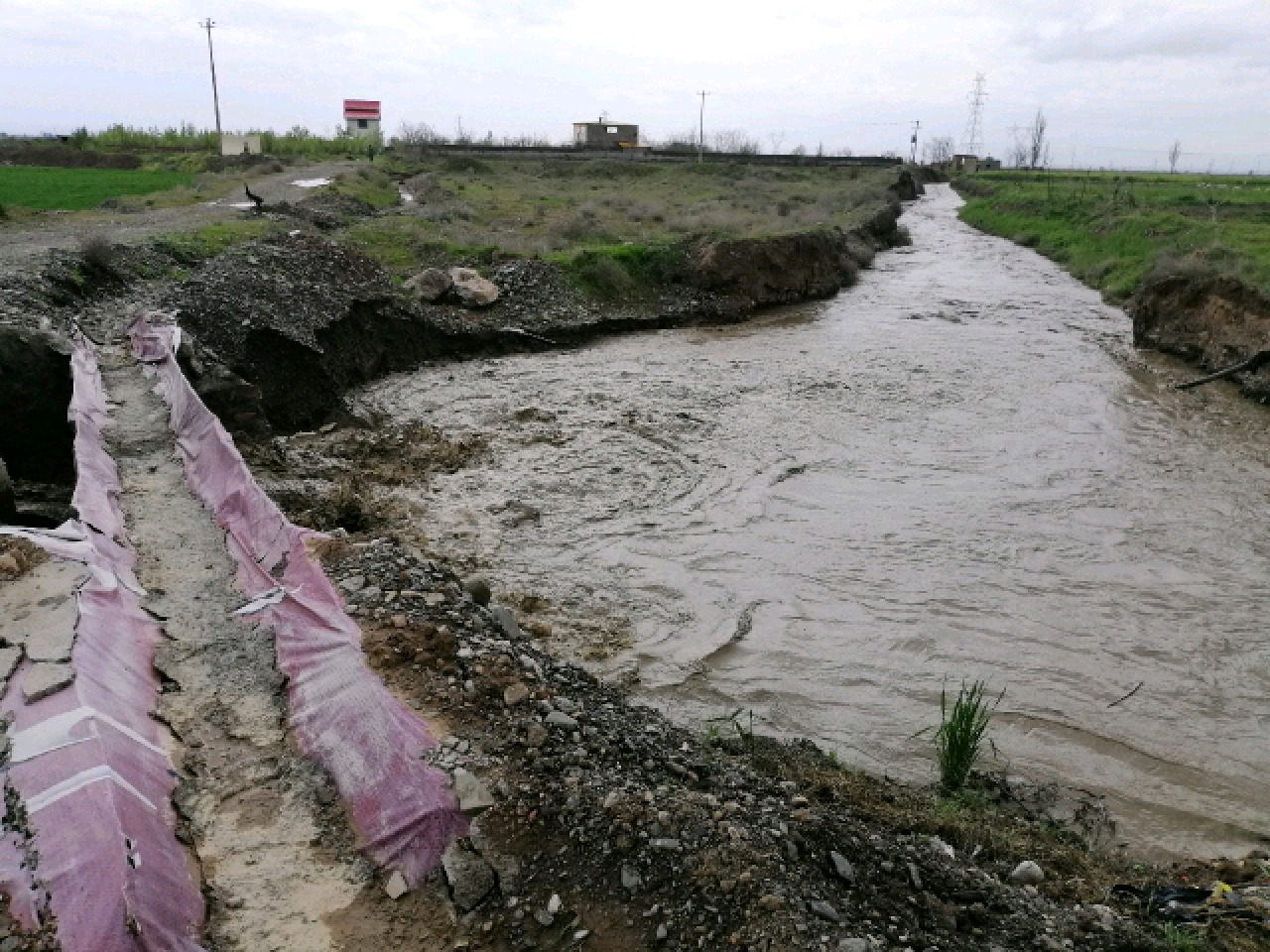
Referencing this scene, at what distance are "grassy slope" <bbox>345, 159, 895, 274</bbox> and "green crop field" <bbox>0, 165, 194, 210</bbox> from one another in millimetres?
9640

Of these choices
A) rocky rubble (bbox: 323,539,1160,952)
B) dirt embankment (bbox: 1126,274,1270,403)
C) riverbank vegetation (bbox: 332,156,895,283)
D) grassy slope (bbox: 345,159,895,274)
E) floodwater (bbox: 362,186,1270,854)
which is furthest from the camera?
grassy slope (bbox: 345,159,895,274)

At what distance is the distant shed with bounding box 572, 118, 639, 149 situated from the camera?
73.3 metres

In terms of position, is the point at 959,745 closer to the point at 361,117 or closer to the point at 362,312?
the point at 362,312

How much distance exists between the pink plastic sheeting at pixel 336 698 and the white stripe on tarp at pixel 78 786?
85cm

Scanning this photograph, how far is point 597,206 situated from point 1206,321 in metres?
22.5

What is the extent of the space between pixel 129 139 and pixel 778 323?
168 feet

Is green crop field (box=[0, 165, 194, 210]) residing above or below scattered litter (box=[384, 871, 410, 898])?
above

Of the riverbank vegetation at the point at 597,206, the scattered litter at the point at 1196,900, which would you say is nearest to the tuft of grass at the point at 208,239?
the riverbank vegetation at the point at 597,206

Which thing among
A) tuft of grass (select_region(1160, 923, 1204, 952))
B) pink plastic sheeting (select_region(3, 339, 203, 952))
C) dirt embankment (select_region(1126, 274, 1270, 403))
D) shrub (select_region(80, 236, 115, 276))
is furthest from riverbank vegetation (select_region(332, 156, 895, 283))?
tuft of grass (select_region(1160, 923, 1204, 952))

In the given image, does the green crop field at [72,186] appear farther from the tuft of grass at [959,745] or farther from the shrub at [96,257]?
the tuft of grass at [959,745]

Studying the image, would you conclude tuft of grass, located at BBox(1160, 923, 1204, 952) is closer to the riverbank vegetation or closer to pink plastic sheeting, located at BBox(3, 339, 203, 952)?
pink plastic sheeting, located at BBox(3, 339, 203, 952)

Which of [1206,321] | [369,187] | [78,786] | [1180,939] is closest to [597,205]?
[369,187]

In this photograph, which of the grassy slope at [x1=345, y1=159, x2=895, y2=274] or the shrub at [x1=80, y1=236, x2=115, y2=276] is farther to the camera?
the grassy slope at [x1=345, y1=159, x2=895, y2=274]

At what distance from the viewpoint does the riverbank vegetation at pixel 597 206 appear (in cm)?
2234
